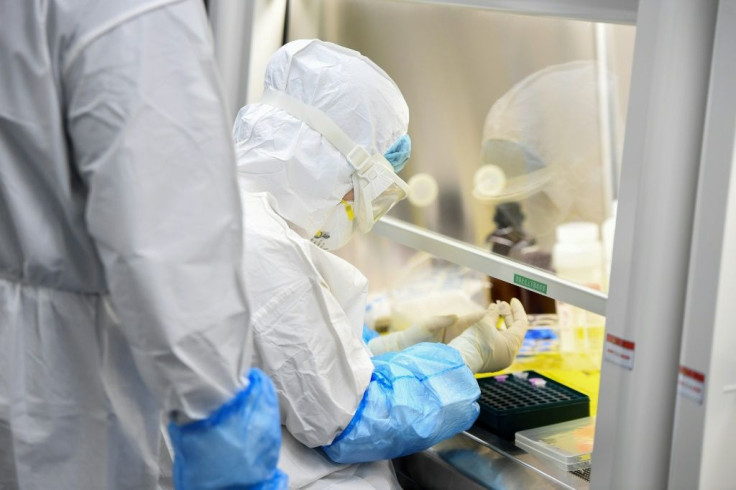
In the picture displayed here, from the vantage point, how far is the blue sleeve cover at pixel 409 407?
4.19ft

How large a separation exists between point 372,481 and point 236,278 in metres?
0.62

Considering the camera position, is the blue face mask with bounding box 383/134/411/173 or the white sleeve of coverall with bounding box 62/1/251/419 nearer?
the white sleeve of coverall with bounding box 62/1/251/419

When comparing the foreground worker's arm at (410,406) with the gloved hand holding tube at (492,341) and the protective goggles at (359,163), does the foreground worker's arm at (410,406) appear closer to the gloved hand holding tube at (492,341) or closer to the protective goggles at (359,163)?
the gloved hand holding tube at (492,341)

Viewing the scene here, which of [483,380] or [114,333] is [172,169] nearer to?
[114,333]

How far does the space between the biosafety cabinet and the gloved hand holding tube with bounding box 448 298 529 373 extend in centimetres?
8

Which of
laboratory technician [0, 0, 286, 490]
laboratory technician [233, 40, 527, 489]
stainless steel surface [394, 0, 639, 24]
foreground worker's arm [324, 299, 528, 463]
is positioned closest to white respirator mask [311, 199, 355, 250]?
laboratory technician [233, 40, 527, 489]

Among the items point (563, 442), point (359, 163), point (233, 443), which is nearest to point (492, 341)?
point (563, 442)

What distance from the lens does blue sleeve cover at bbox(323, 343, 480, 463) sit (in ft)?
4.19

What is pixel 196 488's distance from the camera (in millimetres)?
892

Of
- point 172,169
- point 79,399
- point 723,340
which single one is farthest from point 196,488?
point 723,340

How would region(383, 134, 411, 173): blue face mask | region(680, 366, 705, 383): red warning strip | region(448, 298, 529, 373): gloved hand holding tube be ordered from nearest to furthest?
region(680, 366, 705, 383): red warning strip < region(383, 134, 411, 173): blue face mask < region(448, 298, 529, 373): gloved hand holding tube

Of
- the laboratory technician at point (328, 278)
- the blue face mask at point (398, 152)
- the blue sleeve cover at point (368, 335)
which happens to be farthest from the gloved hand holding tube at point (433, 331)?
the blue face mask at point (398, 152)

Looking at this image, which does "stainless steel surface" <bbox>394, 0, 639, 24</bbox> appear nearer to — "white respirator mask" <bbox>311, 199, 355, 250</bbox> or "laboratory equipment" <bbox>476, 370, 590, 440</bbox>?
"white respirator mask" <bbox>311, 199, 355, 250</bbox>

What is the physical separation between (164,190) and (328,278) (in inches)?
24.3
